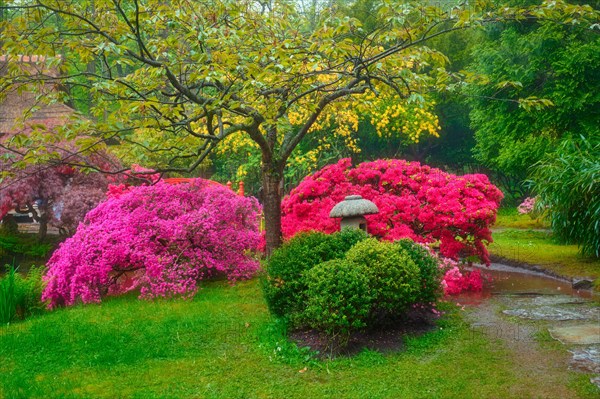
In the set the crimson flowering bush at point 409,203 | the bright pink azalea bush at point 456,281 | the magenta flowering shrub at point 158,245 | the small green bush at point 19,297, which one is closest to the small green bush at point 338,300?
the bright pink azalea bush at point 456,281

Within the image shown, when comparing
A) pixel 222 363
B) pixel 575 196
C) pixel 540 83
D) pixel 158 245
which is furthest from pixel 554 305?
pixel 540 83

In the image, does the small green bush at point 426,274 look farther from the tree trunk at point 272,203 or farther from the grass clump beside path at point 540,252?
the grass clump beside path at point 540,252

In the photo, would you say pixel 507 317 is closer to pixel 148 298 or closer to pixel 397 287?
pixel 397 287

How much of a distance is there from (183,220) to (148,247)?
26.2 inches

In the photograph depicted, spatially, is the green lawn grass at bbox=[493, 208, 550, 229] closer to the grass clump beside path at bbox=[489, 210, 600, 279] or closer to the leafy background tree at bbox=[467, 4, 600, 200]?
the grass clump beside path at bbox=[489, 210, 600, 279]

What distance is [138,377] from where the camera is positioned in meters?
5.08

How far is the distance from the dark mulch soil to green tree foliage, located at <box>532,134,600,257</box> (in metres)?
4.49

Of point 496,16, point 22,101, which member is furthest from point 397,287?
point 22,101

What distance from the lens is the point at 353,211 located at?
8133 mm

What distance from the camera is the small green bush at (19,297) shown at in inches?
296

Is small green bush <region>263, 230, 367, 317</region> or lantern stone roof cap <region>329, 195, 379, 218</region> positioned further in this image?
lantern stone roof cap <region>329, 195, 379, 218</region>

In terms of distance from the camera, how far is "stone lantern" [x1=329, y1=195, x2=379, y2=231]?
8.13 meters

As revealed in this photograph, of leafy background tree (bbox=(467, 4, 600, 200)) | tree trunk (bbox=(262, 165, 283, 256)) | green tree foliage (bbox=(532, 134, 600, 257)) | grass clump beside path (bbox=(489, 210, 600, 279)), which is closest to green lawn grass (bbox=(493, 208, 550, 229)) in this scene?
grass clump beside path (bbox=(489, 210, 600, 279))

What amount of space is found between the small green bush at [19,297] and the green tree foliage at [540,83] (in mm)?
11561
